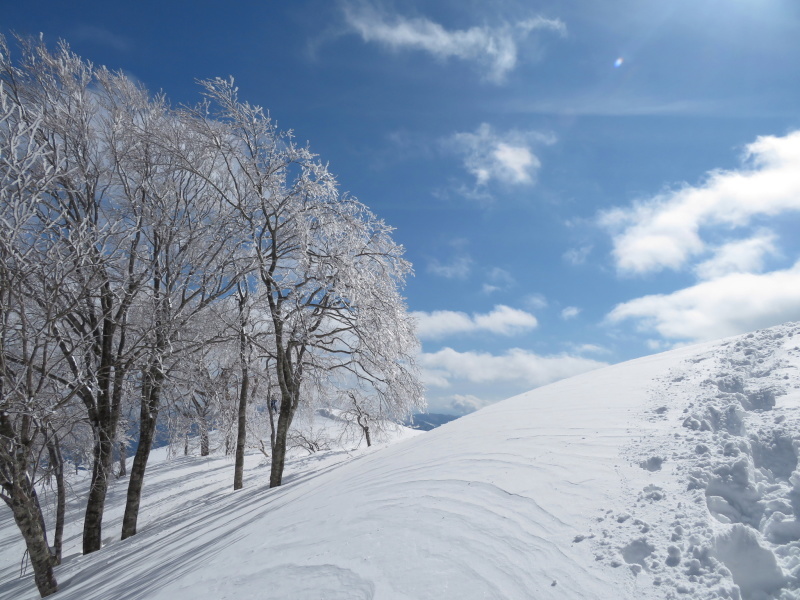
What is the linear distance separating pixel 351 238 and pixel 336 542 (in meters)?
7.38

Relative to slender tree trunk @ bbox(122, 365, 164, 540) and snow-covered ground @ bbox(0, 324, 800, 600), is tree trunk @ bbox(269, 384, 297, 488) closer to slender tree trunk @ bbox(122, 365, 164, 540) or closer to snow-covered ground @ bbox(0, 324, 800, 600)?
slender tree trunk @ bbox(122, 365, 164, 540)

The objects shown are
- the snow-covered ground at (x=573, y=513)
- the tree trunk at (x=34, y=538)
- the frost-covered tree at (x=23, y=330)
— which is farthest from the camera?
the tree trunk at (x=34, y=538)

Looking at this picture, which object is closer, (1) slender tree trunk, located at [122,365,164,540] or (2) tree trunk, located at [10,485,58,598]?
(2) tree trunk, located at [10,485,58,598]

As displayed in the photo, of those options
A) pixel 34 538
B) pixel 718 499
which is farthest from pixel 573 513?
pixel 34 538

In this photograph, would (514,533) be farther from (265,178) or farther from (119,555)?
(265,178)

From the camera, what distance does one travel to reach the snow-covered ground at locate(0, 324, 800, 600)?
248cm

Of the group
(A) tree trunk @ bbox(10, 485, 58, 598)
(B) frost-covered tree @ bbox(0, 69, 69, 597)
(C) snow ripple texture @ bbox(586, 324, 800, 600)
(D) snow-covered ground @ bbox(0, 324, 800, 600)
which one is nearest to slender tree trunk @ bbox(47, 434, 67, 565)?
(A) tree trunk @ bbox(10, 485, 58, 598)

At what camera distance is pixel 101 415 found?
866cm

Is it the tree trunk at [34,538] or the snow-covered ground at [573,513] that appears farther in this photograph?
the tree trunk at [34,538]

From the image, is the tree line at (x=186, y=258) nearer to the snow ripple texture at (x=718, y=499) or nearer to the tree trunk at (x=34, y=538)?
the tree trunk at (x=34, y=538)

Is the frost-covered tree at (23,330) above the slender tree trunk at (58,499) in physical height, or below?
above

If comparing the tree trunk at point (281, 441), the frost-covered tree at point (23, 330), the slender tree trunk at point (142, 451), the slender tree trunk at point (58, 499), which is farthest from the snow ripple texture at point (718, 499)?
the slender tree trunk at point (58, 499)

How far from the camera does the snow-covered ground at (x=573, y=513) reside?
248 centimetres

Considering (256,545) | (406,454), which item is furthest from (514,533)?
(406,454)
